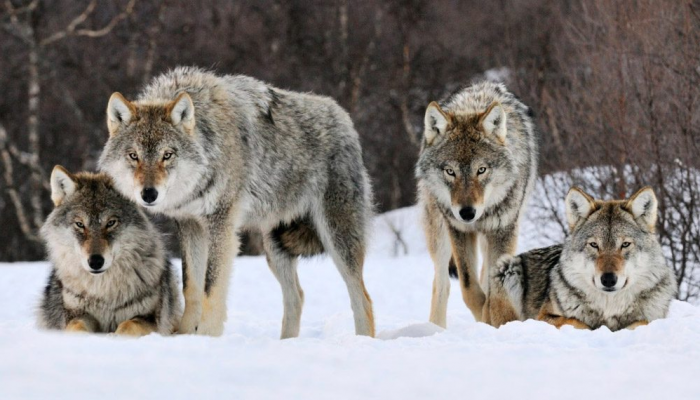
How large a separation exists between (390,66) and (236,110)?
14724mm

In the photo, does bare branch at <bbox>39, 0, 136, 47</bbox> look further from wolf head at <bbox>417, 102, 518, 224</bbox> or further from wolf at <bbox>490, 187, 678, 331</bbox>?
wolf at <bbox>490, 187, 678, 331</bbox>

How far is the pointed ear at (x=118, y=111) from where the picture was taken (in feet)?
18.0

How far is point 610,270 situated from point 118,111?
3095mm

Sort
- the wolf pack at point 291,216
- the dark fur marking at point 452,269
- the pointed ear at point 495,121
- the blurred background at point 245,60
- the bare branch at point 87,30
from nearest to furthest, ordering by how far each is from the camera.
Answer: the wolf pack at point 291,216
the pointed ear at point 495,121
the dark fur marking at point 452,269
the blurred background at point 245,60
the bare branch at point 87,30

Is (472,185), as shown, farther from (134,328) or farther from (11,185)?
(11,185)

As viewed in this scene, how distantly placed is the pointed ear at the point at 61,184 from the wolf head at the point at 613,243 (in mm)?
3101

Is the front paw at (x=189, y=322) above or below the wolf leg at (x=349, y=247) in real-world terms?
below

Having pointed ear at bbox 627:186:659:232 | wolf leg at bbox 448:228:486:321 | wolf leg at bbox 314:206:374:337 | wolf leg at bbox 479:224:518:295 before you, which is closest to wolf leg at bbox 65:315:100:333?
Answer: wolf leg at bbox 314:206:374:337

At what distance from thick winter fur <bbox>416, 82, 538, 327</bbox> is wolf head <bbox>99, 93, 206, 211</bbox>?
5.49ft

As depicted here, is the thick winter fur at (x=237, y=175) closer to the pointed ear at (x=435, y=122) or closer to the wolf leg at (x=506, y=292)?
the pointed ear at (x=435, y=122)

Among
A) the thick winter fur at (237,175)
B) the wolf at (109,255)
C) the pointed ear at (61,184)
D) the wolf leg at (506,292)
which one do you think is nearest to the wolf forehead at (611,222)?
the wolf leg at (506,292)

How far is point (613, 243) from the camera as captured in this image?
5.35 metres

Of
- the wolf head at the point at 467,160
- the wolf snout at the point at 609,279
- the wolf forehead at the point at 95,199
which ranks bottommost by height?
the wolf snout at the point at 609,279

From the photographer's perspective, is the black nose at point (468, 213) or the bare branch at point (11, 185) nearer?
the black nose at point (468, 213)
